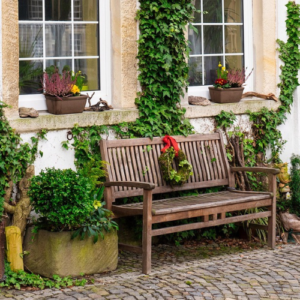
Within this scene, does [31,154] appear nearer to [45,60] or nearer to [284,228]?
[45,60]

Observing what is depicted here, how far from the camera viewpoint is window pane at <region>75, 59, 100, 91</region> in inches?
308

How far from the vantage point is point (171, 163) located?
25.7 ft

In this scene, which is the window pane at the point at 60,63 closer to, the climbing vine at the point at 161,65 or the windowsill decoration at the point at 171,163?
the climbing vine at the point at 161,65

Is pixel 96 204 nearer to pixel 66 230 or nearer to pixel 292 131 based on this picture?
pixel 66 230

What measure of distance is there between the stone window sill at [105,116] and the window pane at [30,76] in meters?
0.26

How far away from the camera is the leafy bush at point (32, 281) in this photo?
21.1 ft

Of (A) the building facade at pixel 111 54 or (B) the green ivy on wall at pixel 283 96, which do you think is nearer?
(A) the building facade at pixel 111 54

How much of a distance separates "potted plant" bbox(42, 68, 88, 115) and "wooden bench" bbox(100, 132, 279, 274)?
47 centimetres

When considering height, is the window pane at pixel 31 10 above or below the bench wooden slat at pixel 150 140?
above

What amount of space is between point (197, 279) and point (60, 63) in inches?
103

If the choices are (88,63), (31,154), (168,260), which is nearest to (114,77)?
(88,63)

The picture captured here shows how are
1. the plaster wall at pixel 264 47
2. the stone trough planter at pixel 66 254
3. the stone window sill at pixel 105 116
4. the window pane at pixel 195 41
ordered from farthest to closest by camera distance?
1. the plaster wall at pixel 264 47
2. the window pane at pixel 195 41
3. the stone window sill at pixel 105 116
4. the stone trough planter at pixel 66 254

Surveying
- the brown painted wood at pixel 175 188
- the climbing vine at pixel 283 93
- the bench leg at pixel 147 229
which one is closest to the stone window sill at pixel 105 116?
the climbing vine at pixel 283 93

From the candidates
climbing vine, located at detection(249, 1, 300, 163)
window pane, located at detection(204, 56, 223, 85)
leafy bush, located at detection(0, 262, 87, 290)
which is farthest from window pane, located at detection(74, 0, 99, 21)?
leafy bush, located at detection(0, 262, 87, 290)
